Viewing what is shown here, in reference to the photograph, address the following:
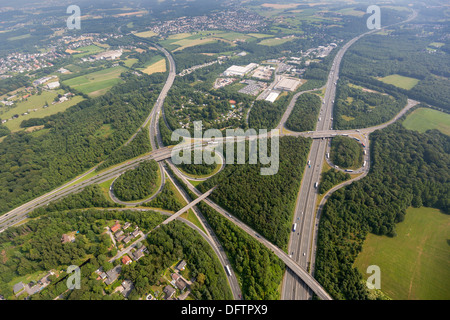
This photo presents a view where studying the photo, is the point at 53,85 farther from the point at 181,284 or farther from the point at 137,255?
the point at 181,284

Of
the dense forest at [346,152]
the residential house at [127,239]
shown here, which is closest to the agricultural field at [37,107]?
the residential house at [127,239]

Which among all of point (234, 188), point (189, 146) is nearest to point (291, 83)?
point (189, 146)

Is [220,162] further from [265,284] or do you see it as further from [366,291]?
[366,291]

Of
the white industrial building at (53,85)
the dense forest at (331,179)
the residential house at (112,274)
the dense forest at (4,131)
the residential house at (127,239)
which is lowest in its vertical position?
the residential house at (112,274)

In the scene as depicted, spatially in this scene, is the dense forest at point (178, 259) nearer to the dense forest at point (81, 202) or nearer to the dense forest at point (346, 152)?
the dense forest at point (81, 202)

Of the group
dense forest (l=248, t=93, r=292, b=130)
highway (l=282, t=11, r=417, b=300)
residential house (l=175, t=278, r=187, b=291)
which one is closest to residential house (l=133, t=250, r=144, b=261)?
residential house (l=175, t=278, r=187, b=291)

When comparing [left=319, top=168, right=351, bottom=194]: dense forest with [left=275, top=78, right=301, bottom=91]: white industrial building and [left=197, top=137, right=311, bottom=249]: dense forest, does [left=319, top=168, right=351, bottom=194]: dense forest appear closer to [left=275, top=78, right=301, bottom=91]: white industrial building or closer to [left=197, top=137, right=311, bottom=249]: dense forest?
[left=197, top=137, right=311, bottom=249]: dense forest
